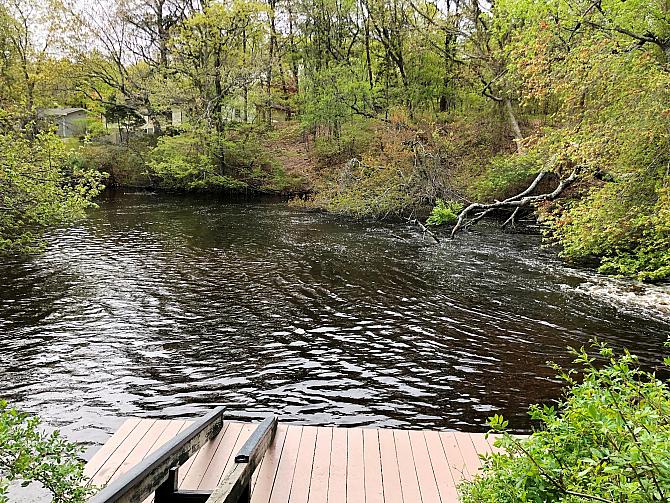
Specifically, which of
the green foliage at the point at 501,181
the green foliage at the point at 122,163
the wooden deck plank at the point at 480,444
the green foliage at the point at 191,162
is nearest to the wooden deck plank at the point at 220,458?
the wooden deck plank at the point at 480,444

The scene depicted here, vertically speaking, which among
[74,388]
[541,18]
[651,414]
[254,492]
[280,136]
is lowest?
[74,388]

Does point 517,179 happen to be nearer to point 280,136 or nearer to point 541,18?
point 541,18

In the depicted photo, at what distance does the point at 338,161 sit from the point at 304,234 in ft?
41.9

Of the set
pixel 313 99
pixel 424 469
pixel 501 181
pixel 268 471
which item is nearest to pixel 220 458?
pixel 268 471

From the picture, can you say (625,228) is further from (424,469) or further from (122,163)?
(122,163)

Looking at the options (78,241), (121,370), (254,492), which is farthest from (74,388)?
(78,241)

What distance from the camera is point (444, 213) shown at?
1861 centimetres

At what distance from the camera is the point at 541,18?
543 inches

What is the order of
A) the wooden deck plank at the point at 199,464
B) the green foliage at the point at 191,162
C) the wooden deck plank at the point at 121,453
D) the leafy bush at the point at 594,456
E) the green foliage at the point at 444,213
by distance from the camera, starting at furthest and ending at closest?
the green foliage at the point at 191,162, the green foliage at the point at 444,213, the wooden deck plank at the point at 121,453, the wooden deck plank at the point at 199,464, the leafy bush at the point at 594,456

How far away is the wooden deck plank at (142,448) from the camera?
4398mm

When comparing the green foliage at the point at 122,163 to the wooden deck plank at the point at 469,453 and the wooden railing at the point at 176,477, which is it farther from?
the wooden railing at the point at 176,477

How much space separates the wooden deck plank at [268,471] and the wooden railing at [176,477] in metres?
0.41

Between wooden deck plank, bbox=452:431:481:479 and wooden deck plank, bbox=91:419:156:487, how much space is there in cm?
292

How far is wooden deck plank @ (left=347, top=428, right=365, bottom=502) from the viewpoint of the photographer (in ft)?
13.2
